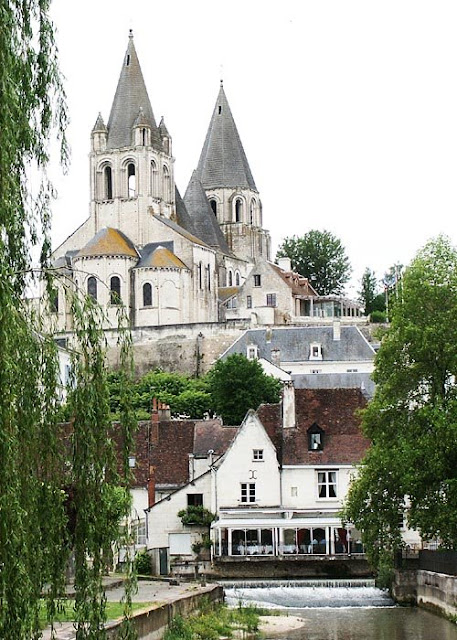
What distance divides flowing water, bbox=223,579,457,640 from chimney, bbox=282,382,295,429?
784cm

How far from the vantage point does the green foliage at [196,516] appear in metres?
43.3

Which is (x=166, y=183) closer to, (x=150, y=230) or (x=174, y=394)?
(x=150, y=230)

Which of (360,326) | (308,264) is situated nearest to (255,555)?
(360,326)

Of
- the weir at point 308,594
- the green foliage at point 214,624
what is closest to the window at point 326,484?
the weir at point 308,594

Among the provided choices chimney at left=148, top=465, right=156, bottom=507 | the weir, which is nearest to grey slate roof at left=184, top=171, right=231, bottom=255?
chimney at left=148, top=465, right=156, bottom=507

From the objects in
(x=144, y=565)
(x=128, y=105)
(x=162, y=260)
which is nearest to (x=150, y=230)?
(x=162, y=260)

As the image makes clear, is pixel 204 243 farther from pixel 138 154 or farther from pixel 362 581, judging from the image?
pixel 362 581

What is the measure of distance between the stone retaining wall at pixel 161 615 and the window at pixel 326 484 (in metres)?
13.0

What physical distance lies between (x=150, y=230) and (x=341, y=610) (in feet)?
205

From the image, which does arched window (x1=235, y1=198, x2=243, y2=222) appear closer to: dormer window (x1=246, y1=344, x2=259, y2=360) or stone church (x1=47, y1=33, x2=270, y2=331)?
stone church (x1=47, y1=33, x2=270, y2=331)

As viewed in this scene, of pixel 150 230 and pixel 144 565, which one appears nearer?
pixel 144 565

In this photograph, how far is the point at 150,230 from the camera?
9338 cm

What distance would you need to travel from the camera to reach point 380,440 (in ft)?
109

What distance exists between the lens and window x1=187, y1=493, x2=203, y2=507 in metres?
44.0
